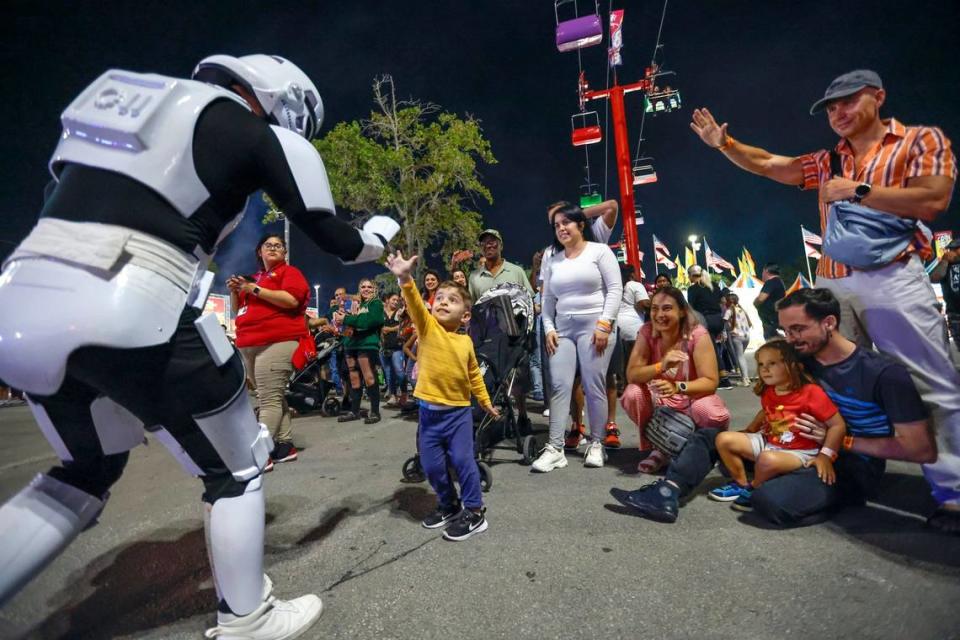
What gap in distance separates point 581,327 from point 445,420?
1.38 m

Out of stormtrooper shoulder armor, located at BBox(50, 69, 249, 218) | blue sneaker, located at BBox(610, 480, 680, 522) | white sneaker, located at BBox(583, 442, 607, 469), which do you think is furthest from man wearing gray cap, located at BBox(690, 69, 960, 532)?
stormtrooper shoulder armor, located at BBox(50, 69, 249, 218)

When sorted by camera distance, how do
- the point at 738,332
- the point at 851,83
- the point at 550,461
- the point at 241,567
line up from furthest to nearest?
1. the point at 738,332
2. the point at 550,461
3. the point at 851,83
4. the point at 241,567

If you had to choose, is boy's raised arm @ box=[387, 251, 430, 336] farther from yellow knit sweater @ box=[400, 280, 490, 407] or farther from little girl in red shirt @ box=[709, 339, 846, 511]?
little girl in red shirt @ box=[709, 339, 846, 511]

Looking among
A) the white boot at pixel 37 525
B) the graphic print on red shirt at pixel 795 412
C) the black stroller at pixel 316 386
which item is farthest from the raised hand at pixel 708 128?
the black stroller at pixel 316 386

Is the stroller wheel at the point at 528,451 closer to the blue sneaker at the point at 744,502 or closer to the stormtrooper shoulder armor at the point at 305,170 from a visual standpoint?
the blue sneaker at the point at 744,502

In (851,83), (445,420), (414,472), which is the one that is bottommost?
(414,472)

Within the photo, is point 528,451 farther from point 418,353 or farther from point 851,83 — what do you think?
point 851,83

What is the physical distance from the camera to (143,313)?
118 cm

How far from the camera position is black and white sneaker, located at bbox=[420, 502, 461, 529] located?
7.67ft

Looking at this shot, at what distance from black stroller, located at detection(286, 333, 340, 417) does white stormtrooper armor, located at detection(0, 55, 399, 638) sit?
3.99 m

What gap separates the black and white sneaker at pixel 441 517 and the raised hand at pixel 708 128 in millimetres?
2646

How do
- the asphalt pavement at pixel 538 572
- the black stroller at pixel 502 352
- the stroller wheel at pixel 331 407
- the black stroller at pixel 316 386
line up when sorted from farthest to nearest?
the stroller wheel at pixel 331 407, the black stroller at pixel 316 386, the black stroller at pixel 502 352, the asphalt pavement at pixel 538 572

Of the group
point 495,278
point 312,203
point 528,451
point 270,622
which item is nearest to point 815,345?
point 528,451

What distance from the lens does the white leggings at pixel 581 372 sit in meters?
3.18
